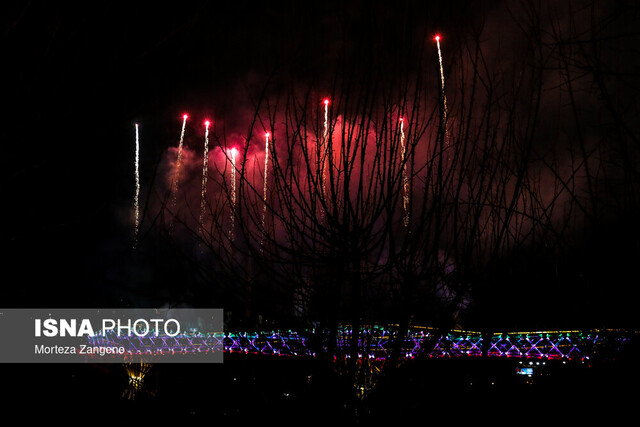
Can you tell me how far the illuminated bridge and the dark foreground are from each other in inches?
6.4

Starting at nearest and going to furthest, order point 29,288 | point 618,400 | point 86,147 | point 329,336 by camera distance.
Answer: point 86,147 → point 29,288 → point 329,336 → point 618,400

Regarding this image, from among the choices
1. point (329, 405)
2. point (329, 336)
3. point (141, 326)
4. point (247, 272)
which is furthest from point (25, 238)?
point (141, 326)

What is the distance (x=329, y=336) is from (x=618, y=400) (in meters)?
6.64

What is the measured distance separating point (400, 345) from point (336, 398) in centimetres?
62

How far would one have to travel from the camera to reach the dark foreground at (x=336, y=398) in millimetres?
2908

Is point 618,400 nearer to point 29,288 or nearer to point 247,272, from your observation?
point 247,272

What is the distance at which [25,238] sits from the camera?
6.84ft

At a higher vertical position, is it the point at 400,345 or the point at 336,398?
the point at 400,345

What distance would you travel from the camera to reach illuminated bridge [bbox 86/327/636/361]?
2.85 metres

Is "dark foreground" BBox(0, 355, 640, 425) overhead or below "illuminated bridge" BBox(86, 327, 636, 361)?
below

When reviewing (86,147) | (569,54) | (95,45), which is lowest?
(86,147)

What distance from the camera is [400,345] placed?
2.56m

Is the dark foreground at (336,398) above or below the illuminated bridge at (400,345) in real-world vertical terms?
below

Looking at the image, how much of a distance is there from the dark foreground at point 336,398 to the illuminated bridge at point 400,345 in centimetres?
16
